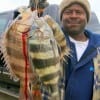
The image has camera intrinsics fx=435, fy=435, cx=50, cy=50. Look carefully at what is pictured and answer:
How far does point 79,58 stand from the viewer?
4.11 metres

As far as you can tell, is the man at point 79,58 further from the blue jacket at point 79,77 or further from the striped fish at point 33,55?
the striped fish at point 33,55

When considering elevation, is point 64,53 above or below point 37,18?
below

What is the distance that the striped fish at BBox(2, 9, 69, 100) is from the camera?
9.58 ft

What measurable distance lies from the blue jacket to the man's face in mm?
→ 155

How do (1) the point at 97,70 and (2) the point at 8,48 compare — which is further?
(1) the point at 97,70

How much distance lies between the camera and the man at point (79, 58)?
3.98 meters

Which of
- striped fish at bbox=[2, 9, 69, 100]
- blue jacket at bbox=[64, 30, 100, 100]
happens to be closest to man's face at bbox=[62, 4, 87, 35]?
blue jacket at bbox=[64, 30, 100, 100]

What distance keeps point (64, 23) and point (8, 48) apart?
42.4 inches

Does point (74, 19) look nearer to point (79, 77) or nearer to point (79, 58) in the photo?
point (79, 58)

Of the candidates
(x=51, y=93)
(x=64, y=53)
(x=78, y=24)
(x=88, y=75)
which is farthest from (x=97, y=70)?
(x=51, y=93)

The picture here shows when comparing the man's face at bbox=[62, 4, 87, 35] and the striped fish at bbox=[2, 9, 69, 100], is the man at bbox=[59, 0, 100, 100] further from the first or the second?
the striped fish at bbox=[2, 9, 69, 100]

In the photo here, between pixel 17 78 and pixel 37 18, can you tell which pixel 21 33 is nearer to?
pixel 37 18

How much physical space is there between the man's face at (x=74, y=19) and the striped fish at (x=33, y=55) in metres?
0.85

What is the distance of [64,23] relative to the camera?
398 cm
